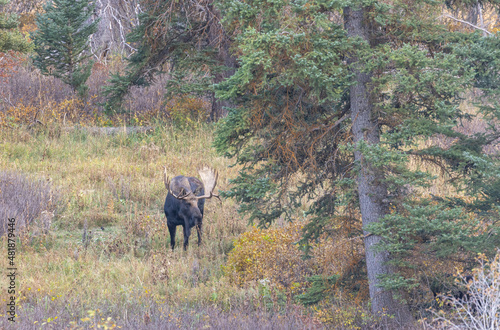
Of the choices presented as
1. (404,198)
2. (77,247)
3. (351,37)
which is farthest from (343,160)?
(77,247)

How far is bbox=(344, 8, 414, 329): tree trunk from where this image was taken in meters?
6.20

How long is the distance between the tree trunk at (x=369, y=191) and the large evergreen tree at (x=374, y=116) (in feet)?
0.04

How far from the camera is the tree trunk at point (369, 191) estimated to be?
620 centimetres

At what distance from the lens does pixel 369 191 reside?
6258 mm

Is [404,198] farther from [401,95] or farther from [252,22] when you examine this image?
[252,22]

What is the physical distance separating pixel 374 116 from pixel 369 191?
0.92m

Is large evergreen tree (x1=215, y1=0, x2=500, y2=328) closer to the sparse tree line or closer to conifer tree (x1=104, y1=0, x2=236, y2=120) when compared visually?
the sparse tree line

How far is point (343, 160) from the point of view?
22.9ft

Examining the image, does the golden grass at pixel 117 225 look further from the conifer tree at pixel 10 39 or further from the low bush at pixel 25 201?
the conifer tree at pixel 10 39

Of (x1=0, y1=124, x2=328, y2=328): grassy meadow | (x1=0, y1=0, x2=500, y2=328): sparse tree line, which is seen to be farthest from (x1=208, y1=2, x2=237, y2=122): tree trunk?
(x1=0, y1=0, x2=500, y2=328): sparse tree line

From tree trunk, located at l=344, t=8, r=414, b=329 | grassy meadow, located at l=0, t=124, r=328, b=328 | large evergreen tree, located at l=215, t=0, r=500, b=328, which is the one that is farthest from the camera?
grassy meadow, located at l=0, t=124, r=328, b=328

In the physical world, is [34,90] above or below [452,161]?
above

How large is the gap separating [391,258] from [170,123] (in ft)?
34.8

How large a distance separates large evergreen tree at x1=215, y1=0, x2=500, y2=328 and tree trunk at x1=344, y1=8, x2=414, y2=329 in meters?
0.01
